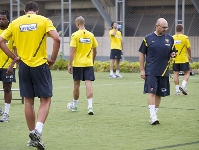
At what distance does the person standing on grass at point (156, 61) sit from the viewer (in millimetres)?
11281

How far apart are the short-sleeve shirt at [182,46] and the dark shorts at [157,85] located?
6.09 meters

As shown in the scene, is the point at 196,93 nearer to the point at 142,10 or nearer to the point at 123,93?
the point at 123,93

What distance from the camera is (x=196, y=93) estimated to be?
1742cm

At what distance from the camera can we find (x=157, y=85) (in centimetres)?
1141

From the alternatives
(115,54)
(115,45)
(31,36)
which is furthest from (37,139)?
(115,45)

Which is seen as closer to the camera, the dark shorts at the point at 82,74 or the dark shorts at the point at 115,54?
the dark shorts at the point at 82,74

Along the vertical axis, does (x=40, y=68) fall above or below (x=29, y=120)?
above

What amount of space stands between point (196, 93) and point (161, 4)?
15.3 meters

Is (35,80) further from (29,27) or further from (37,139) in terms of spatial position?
(37,139)

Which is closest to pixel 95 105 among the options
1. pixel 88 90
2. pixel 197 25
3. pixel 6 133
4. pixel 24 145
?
pixel 88 90

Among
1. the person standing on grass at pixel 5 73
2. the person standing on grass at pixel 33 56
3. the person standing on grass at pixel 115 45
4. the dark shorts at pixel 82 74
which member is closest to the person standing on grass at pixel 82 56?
the dark shorts at pixel 82 74

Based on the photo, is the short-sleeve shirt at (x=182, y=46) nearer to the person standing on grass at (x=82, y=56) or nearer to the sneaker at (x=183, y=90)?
the sneaker at (x=183, y=90)

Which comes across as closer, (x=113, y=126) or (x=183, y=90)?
(x=113, y=126)

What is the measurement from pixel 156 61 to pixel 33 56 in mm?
3236
